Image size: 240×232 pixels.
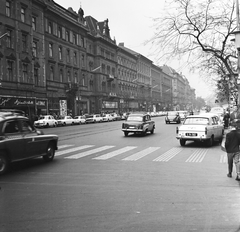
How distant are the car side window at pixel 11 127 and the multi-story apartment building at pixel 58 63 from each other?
14.6 metres

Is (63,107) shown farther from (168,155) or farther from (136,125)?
(168,155)

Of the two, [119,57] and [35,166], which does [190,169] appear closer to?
[35,166]

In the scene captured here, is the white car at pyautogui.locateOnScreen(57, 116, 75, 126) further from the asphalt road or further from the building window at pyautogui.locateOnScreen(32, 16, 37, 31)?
the asphalt road

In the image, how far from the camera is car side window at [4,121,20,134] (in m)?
9.45

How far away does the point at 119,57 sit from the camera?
82688 millimetres

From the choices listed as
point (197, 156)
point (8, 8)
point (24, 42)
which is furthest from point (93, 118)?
point (197, 156)

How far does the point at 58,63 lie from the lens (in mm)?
51875

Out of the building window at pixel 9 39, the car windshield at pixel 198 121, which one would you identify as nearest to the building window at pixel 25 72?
the building window at pixel 9 39

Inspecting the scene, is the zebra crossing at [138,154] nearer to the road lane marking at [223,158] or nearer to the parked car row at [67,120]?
the road lane marking at [223,158]

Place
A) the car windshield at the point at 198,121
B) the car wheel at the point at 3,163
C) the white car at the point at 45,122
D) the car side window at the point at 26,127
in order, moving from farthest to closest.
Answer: the white car at the point at 45,122
the car windshield at the point at 198,121
the car side window at the point at 26,127
the car wheel at the point at 3,163

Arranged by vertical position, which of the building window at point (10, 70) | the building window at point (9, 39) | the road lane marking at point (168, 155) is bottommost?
the road lane marking at point (168, 155)

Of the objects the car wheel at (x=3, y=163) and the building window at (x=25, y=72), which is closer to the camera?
the car wheel at (x=3, y=163)

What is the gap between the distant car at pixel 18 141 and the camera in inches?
361

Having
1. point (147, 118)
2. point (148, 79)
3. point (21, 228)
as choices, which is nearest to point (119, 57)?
point (148, 79)
